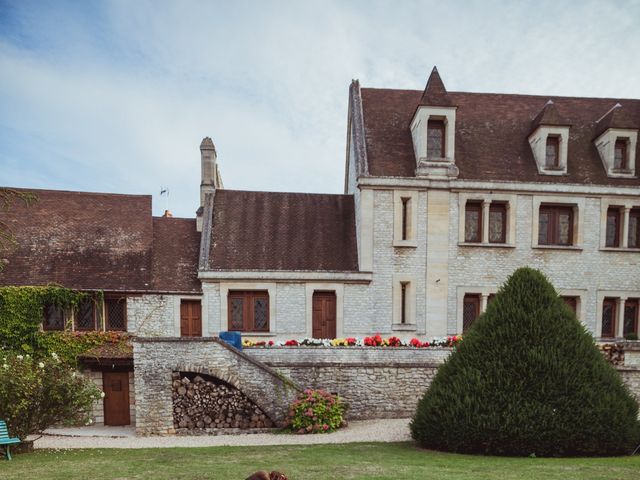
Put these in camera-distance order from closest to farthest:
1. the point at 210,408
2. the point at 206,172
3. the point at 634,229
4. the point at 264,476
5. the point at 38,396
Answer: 1. the point at 264,476
2. the point at 38,396
3. the point at 210,408
4. the point at 634,229
5. the point at 206,172

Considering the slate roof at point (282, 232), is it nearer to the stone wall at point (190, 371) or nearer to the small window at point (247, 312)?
the small window at point (247, 312)

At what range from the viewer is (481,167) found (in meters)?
19.4

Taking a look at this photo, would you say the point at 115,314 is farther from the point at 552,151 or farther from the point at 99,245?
the point at 552,151

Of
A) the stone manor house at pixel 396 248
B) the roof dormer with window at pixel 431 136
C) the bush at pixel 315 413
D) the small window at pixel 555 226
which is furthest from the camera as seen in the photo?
the small window at pixel 555 226

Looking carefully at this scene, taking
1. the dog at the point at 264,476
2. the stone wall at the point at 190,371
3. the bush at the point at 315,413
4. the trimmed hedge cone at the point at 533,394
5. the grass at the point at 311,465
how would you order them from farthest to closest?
the stone wall at the point at 190,371, the bush at the point at 315,413, the trimmed hedge cone at the point at 533,394, the grass at the point at 311,465, the dog at the point at 264,476

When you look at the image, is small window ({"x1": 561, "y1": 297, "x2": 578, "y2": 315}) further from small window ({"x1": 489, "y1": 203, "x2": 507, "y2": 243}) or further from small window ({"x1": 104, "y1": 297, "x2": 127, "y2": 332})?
small window ({"x1": 104, "y1": 297, "x2": 127, "y2": 332})

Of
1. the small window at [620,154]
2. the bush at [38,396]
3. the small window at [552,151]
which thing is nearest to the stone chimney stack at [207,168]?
the bush at [38,396]

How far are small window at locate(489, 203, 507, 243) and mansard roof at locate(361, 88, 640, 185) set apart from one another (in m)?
1.30

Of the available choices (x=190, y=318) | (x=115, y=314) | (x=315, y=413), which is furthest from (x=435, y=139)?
(x=115, y=314)

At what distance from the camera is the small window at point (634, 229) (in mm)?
19438

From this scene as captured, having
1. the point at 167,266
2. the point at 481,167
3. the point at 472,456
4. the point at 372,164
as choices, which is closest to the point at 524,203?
the point at 481,167

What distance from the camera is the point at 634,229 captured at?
19578mm

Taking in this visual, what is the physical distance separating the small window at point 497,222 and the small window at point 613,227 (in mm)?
4683

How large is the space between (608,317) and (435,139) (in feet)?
36.4
